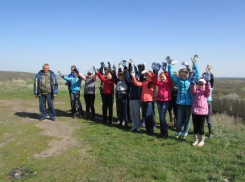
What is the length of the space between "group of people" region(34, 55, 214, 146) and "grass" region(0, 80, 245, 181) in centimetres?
56

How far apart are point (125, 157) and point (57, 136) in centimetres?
264

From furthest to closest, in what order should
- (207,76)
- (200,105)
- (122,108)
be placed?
(122,108) < (200,105) < (207,76)

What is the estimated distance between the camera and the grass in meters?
3.99

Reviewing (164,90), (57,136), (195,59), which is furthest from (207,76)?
(57,136)

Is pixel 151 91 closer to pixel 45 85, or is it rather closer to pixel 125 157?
pixel 125 157

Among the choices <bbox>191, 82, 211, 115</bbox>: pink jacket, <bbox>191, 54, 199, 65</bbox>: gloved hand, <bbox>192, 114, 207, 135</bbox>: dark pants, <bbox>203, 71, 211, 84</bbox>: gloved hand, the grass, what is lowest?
the grass

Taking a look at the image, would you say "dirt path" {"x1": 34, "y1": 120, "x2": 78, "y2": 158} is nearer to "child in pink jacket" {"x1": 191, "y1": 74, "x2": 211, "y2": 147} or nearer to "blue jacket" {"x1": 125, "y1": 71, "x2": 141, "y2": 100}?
"blue jacket" {"x1": 125, "y1": 71, "x2": 141, "y2": 100}

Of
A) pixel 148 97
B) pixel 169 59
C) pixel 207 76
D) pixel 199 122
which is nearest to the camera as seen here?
pixel 207 76

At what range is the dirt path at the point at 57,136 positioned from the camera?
5230 mm

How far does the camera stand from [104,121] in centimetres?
823

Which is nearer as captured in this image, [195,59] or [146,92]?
[195,59]

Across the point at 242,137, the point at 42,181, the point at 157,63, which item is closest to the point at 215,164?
the point at 242,137

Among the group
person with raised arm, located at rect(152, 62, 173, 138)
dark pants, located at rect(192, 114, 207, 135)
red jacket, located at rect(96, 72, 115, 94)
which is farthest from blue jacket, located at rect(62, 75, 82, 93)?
dark pants, located at rect(192, 114, 207, 135)

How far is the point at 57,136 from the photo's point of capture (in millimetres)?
6363
